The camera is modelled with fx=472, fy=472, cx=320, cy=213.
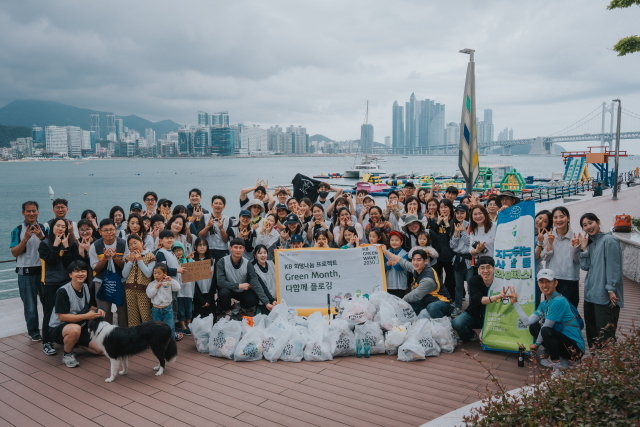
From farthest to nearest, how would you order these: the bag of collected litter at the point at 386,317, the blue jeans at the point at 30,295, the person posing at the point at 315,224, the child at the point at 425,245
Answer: the person posing at the point at 315,224
the child at the point at 425,245
the blue jeans at the point at 30,295
the bag of collected litter at the point at 386,317

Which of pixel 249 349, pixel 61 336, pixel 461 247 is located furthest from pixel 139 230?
pixel 461 247

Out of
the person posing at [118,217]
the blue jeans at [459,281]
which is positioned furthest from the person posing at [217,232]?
the blue jeans at [459,281]

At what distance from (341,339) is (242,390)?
1.46m

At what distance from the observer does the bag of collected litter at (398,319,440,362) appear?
572cm

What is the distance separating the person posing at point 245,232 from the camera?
749cm

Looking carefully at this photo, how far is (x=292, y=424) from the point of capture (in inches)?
170

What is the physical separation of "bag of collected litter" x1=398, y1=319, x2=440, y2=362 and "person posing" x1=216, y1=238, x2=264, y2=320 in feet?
6.88

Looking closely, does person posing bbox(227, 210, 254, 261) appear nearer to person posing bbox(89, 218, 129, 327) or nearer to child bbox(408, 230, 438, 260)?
person posing bbox(89, 218, 129, 327)

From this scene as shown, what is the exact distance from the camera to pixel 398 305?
6434 mm

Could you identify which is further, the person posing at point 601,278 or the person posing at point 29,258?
the person posing at point 29,258

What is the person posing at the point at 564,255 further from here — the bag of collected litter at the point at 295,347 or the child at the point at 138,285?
the child at the point at 138,285

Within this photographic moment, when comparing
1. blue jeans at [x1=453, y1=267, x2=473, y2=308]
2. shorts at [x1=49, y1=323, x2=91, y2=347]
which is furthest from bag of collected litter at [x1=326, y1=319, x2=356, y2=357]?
shorts at [x1=49, y1=323, x2=91, y2=347]

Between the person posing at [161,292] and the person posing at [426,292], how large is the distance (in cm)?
316

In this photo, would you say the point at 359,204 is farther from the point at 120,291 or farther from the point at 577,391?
the point at 577,391
